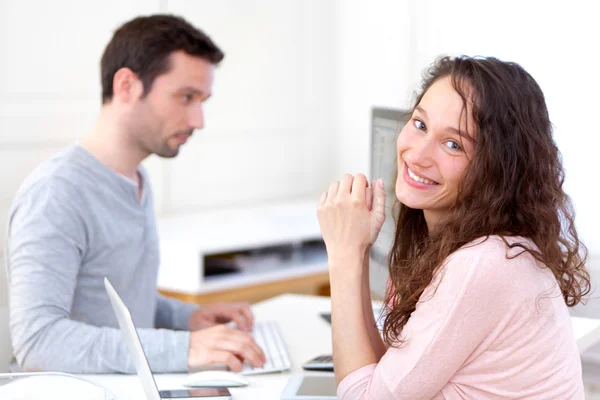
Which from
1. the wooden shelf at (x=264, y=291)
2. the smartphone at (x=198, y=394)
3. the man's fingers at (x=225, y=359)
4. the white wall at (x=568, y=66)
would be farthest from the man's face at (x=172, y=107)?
the white wall at (x=568, y=66)

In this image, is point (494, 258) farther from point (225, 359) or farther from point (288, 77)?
point (288, 77)

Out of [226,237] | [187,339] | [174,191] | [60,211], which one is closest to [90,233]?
[60,211]

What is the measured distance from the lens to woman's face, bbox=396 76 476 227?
133cm

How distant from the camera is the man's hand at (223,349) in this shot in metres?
1.62

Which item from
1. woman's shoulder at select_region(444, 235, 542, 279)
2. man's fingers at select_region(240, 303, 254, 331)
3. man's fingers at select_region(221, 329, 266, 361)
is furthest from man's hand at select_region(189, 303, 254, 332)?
woman's shoulder at select_region(444, 235, 542, 279)

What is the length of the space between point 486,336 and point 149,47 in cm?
113

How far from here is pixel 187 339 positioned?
1637mm

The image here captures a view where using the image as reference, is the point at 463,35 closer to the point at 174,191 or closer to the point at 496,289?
the point at 174,191

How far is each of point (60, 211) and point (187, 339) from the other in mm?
369

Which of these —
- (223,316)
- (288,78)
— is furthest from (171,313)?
(288,78)

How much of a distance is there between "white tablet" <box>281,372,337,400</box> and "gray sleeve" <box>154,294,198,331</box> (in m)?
0.53

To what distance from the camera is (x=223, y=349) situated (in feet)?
5.36

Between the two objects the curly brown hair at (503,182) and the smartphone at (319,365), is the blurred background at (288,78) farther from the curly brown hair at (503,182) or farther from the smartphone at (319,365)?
the curly brown hair at (503,182)

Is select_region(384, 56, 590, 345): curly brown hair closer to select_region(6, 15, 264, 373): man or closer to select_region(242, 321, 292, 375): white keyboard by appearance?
select_region(242, 321, 292, 375): white keyboard
